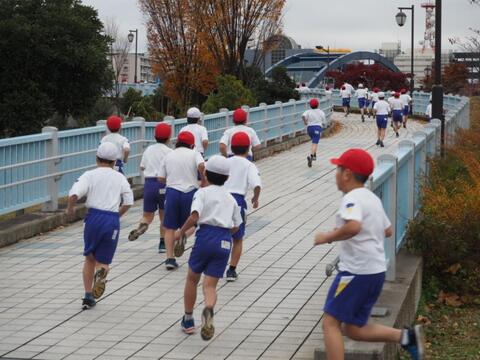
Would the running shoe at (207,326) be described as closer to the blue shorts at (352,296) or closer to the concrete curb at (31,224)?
the blue shorts at (352,296)

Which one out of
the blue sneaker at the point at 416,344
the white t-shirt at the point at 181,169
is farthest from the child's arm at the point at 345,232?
the white t-shirt at the point at 181,169

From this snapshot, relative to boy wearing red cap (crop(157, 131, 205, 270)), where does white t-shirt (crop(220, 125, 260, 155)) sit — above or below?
above

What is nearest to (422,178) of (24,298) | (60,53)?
(24,298)

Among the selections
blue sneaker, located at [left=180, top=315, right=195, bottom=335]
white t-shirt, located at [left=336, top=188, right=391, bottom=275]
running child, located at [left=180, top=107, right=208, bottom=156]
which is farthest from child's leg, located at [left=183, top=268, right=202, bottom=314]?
running child, located at [left=180, top=107, right=208, bottom=156]

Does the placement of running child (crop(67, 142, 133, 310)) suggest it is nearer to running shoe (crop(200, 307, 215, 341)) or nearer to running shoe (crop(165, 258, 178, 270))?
running shoe (crop(200, 307, 215, 341))

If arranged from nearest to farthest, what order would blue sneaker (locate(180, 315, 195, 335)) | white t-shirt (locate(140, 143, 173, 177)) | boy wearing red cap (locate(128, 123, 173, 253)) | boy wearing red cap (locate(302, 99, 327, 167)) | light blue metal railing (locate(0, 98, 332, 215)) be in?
1. blue sneaker (locate(180, 315, 195, 335))
2. boy wearing red cap (locate(128, 123, 173, 253))
3. white t-shirt (locate(140, 143, 173, 177))
4. light blue metal railing (locate(0, 98, 332, 215))
5. boy wearing red cap (locate(302, 99, 327, 167))

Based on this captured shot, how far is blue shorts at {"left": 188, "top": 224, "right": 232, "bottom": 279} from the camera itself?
7.96 metres

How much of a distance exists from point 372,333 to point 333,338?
322 mm

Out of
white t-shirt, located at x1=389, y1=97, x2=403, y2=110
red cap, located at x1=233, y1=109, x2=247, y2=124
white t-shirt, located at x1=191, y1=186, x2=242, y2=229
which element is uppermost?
white t-shirt, located at x1=389, y1=97, x2=403, y2=110

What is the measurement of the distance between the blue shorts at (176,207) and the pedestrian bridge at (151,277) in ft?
1.90

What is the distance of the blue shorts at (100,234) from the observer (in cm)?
894

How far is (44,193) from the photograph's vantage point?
46.6 ft

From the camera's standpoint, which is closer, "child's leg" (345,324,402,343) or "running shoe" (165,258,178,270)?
"child's leg" (345,324,402,343)

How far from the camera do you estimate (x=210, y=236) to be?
798cm
